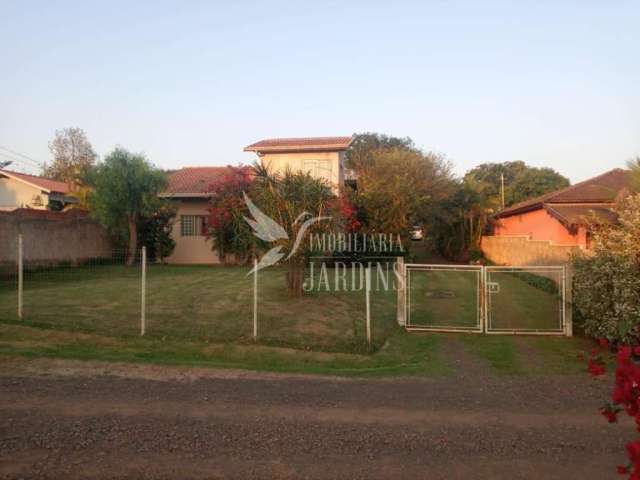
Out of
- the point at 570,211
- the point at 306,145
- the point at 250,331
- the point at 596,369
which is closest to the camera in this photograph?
the point at 596,369

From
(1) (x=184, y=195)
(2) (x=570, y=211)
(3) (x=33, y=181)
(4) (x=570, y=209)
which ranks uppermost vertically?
(3) (x=33, y=181)

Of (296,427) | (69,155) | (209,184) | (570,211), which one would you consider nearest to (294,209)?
(296,427)

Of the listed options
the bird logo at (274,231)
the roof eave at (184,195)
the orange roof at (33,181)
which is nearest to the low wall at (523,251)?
the bird logo at (274,231)

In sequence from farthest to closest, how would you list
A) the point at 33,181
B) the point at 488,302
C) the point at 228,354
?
the point at 33,181, the point at 488,302, the point at 228,354

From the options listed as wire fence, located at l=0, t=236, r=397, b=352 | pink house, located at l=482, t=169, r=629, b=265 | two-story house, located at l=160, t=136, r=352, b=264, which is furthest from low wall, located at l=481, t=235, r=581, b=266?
two-story house, located at l=160, t=136, r=352, b=264

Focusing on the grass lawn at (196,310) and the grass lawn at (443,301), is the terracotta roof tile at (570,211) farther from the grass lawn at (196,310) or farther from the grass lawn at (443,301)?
the grass lawn at (196,310)

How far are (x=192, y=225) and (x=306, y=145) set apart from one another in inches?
299

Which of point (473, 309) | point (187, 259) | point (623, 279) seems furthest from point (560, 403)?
point (187, 259)

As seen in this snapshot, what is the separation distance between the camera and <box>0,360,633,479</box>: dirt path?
4109 mm

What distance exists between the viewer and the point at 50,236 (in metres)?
18.7

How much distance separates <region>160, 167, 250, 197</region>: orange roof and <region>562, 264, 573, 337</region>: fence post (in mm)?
17877

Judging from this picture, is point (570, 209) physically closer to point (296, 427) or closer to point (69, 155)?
point (296, 427)

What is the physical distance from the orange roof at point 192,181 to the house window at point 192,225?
1367 mm

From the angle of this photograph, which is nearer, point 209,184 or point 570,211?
point 570,211
